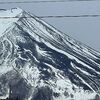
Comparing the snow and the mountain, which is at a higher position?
the snow

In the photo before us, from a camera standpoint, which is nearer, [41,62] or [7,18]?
[41,62]

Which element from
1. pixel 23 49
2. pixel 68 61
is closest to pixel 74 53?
pixel 68 61

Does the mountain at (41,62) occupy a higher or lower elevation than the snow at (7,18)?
lower

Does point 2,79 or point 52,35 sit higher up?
point 52,35

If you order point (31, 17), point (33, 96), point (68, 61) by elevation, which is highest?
point (31, 17)

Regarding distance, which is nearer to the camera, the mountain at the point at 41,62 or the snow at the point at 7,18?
the mountain at the point at 41,62

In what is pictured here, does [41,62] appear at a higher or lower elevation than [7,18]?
lower

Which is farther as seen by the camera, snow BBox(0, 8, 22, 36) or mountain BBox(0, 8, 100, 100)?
snow BBox(0, 8, 22, 36)

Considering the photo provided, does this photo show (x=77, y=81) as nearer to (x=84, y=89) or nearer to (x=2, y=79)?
(x=84, y=89)
